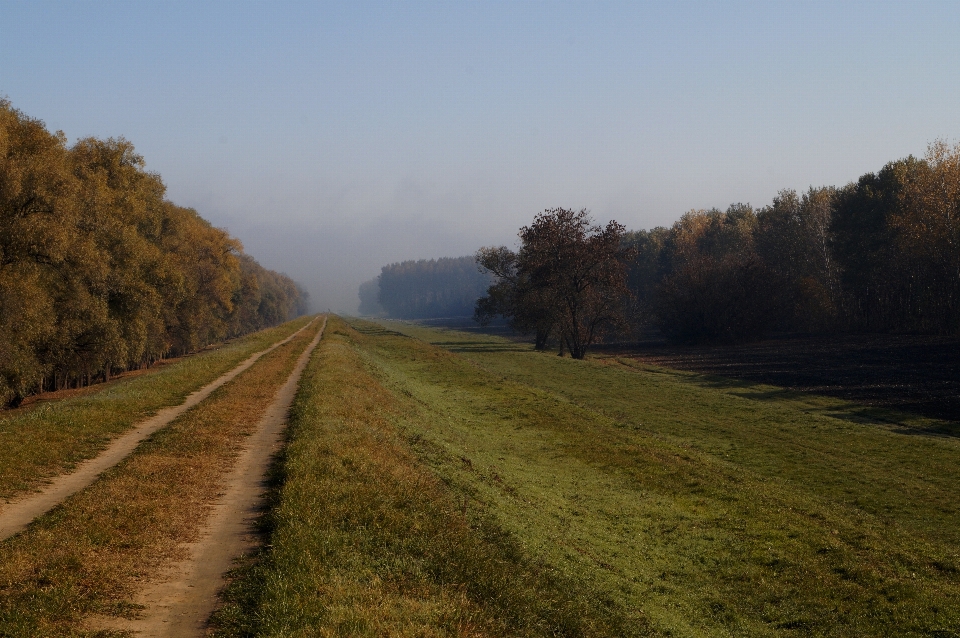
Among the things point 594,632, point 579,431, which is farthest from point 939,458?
point 594,632

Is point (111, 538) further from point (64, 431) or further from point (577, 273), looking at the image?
point (577, 273)

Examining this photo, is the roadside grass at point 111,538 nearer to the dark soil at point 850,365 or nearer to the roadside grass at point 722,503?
the roadside grass at point 722,503

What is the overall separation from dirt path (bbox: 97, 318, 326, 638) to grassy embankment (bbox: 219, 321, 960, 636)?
505mm

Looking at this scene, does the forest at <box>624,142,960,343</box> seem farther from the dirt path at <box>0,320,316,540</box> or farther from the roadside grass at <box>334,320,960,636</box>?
the dirt path at <box>0,320,316,540</box>

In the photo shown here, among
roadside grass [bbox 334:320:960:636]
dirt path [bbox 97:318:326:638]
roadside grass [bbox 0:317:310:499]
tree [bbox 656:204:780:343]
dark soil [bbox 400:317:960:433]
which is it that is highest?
tree [bbox 656:204:780:343]

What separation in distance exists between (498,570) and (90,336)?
42.5m

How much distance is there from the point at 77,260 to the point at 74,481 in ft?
91.0

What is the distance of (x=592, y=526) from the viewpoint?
18.4 m

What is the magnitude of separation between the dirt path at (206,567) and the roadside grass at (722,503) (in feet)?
17.5

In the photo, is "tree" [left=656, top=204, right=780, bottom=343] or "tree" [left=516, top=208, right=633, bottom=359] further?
"tree" [left=656, top=204, right=780, bottom=343]

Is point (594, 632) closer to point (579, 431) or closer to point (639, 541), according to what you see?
point (639, 541)

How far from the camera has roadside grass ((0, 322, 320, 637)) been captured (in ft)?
27.2

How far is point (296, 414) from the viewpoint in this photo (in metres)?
23.6

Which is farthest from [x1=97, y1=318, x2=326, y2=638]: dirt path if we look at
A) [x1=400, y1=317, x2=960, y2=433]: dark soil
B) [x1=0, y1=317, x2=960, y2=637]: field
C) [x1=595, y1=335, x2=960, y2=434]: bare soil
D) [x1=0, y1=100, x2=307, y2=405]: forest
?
[x1=400, y1=317, x2=960, y2=433]: dark soil
